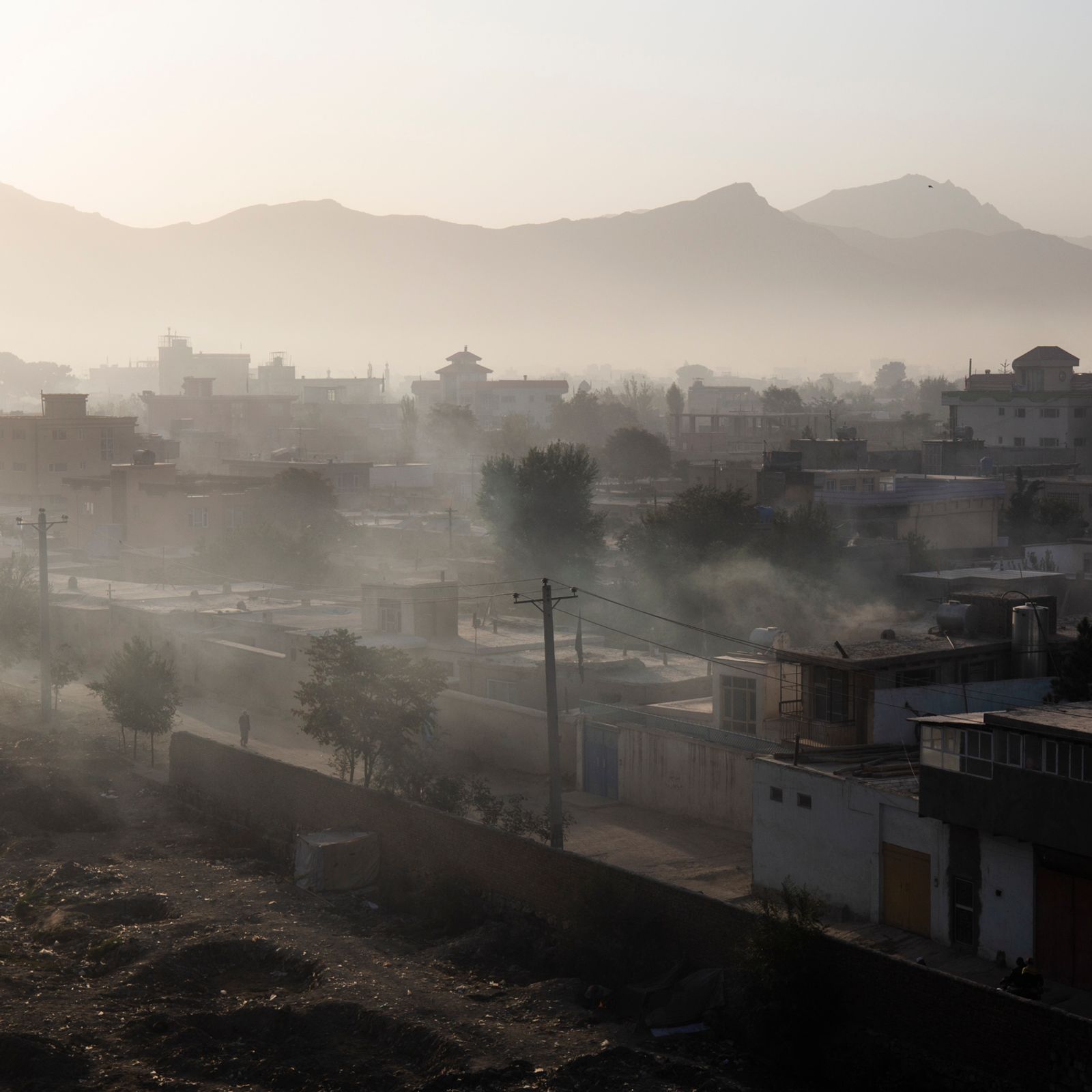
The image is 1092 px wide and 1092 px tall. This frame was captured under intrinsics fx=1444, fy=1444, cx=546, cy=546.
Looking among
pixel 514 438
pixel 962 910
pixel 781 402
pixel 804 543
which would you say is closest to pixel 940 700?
→ pixel 962 910

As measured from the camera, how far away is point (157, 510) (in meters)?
49.6

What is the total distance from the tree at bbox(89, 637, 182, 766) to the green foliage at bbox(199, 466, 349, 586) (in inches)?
683

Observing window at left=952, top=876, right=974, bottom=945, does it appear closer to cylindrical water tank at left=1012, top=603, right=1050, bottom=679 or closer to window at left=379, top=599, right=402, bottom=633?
cylindrical water tank at left=1012, top=603, right=1050, bottom=679

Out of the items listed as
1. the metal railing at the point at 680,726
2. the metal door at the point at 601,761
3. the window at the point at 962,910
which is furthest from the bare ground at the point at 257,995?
the metal door at the point at 601,761

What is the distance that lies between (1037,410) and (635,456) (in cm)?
2220

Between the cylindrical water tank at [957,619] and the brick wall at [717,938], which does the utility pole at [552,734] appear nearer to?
the brick wall at [717,938]

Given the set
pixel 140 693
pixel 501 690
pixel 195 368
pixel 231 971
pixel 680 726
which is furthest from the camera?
pixel 195 368

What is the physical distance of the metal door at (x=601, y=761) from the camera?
2173cm

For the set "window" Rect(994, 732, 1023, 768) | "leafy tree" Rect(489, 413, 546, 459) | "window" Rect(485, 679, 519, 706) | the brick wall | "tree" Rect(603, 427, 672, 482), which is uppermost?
"leafy tree" Rect(489, 413, 546, 459)

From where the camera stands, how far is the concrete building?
142 meters

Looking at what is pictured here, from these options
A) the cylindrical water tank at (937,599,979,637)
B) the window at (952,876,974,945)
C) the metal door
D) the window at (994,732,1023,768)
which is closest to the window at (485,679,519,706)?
the metal door

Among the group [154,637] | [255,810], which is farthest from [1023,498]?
[255,810]

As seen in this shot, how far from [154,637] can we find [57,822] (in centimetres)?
1058

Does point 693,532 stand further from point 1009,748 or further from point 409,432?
point 409,432
